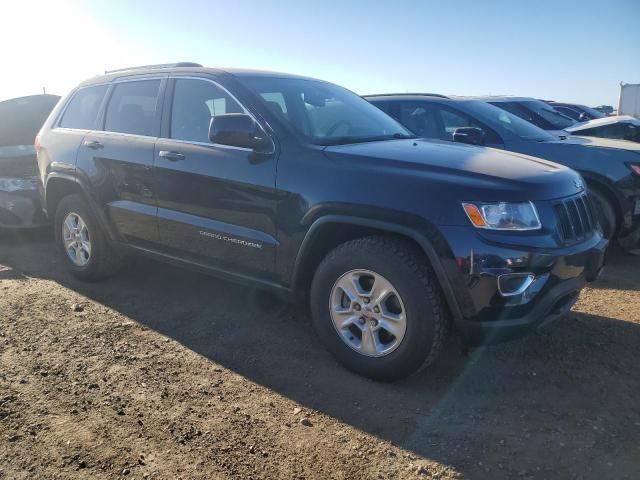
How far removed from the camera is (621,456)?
8.02 ft

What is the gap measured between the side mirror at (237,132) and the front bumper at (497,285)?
141 centimetres

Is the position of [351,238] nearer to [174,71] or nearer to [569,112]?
[174,71]

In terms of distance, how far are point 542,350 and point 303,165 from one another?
1992 mm

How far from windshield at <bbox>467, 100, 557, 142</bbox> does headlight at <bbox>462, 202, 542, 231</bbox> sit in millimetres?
3544

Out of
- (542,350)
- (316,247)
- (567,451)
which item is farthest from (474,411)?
(316,247)

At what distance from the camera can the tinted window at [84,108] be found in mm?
4873

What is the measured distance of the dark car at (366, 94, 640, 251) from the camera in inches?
213

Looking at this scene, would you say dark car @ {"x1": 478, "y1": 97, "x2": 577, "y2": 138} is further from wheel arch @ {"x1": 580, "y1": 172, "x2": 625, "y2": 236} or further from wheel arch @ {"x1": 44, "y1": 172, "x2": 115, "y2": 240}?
wheel arch @ {"x1": 44, "y1": 172, "x2": 115, "y2": 240}

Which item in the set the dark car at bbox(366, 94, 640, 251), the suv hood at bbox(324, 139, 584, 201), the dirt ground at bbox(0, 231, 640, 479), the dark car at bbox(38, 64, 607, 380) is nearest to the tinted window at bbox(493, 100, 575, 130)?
the dark car at bbox(366, 94, 640, 251)

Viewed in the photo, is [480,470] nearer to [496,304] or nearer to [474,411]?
[474,411]

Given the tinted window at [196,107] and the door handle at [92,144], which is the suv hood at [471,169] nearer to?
the tinted window at [196,107]

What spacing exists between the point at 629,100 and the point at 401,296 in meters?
35.2

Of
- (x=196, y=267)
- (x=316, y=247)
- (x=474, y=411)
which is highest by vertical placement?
(x=316, y=247)

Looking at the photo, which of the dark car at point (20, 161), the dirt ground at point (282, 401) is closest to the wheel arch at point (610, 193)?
the dirt ground at point (282, 401)
